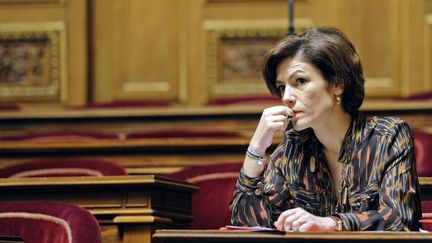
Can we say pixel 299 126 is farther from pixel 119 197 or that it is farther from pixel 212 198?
pixel 212 198

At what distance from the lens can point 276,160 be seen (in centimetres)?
212

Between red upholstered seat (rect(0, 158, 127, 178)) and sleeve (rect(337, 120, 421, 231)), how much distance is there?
2.86ft

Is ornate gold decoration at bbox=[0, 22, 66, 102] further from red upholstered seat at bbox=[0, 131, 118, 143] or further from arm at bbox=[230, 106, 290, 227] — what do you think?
arm at bbox=[230, 106, 290, 227]

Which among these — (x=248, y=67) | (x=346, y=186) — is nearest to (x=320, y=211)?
(x=346, y=186)

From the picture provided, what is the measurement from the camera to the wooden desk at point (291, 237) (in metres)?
1.57

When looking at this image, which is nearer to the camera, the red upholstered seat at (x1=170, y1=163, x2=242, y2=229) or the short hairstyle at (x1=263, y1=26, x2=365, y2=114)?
the short hairstyle at (x1=263, y1=26, x2=365, y2=114)

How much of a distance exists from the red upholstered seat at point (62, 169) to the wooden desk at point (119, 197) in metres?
0.30

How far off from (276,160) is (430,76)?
2.39 meters

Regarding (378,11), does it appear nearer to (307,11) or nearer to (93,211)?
(307,11)

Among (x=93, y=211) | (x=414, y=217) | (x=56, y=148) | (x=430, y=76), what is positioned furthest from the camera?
(x=430, y=76)

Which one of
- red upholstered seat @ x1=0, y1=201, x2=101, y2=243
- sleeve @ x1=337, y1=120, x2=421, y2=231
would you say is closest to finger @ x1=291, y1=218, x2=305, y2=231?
sleeve @ x1=337, y1=120, x2=421, y2=231

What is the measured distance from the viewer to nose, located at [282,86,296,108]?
2021 millimetres

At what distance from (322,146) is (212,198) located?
21.3 inches

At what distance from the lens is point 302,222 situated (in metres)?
1.76
